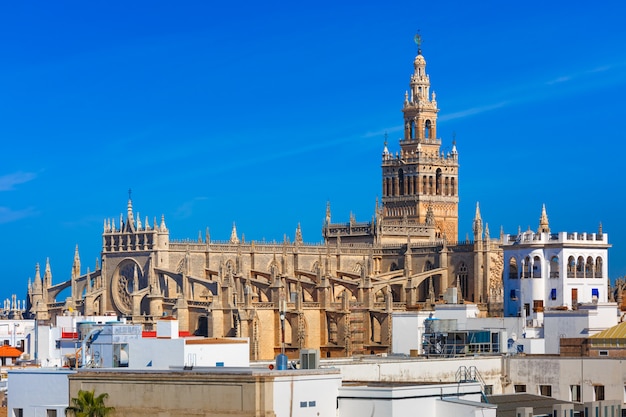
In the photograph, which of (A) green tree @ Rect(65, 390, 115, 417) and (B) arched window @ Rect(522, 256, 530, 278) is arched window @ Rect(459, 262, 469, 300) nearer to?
(B) arched window @ Rect(522, 256, 530, 278)

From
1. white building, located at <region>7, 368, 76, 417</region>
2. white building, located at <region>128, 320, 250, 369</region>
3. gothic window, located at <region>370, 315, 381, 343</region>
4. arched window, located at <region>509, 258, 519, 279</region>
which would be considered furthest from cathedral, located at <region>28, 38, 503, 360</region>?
white building, located at <region>7, 368, 76, 417</region>

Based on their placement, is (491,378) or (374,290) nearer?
(491,378)

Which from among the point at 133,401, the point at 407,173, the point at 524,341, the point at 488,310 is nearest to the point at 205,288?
the point at 488,310

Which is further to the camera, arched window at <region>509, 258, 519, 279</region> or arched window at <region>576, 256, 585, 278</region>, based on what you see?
arched window at <region>509, 258, 519, 279</region>

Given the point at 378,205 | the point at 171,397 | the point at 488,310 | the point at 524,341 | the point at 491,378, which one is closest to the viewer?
the point at 171,397

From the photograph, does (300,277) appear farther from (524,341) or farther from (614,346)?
(614,346)

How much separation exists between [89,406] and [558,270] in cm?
5371

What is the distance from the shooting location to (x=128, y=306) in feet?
379

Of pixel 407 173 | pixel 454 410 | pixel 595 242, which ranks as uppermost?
pixel 407 173

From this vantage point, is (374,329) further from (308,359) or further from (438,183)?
(308,359)

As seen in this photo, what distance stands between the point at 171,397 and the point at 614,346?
2479 centimetres

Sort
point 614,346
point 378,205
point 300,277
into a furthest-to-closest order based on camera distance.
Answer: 1. point 378,205
2. point 300,277
3. point 614,346

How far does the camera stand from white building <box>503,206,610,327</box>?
293 feet

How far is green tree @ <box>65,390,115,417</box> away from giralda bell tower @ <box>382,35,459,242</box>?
9528 cm
